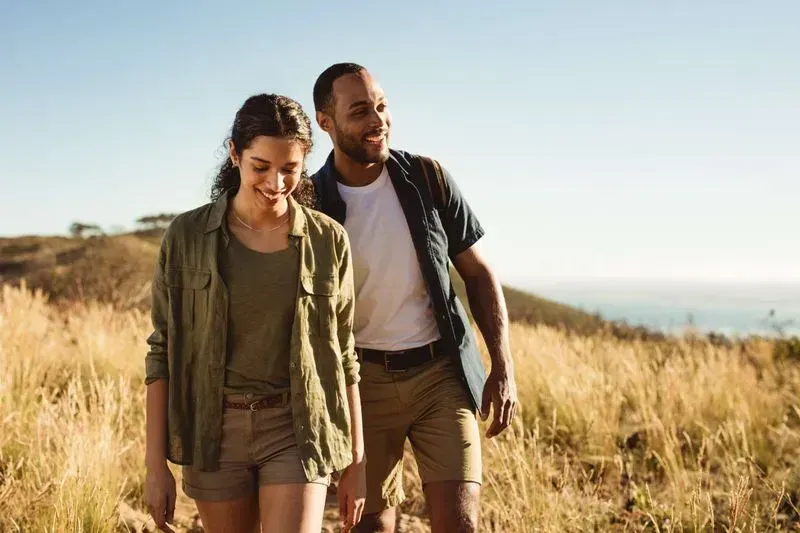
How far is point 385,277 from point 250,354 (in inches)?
36.8

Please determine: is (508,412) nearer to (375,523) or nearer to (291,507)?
(375,523)

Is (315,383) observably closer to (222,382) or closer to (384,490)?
(222,382)

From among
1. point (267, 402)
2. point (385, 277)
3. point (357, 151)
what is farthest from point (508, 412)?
point (357, 151)

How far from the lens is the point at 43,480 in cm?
441

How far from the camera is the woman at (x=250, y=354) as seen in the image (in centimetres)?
247

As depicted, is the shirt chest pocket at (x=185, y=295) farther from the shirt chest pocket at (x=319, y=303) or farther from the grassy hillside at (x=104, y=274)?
the grassy hillside at (x=104, y=274)

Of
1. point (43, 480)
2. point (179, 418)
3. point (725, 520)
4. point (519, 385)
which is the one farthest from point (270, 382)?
point (519, 385)

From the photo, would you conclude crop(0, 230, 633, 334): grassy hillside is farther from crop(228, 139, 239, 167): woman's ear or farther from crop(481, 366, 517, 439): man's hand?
crop(228, 139, 239, 167): woman's ear

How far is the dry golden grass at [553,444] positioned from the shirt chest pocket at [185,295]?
1.60 meters

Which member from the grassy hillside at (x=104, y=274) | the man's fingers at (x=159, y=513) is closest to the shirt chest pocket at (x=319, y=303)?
the man's fingers at (x=159, y=513)

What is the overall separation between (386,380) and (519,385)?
4366mm

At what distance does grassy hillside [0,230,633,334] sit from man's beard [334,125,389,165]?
27.0 ft

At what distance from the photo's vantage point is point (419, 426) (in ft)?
11.0

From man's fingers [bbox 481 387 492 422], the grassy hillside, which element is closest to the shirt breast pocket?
man's fingers [bbox 481 387 492 422]
